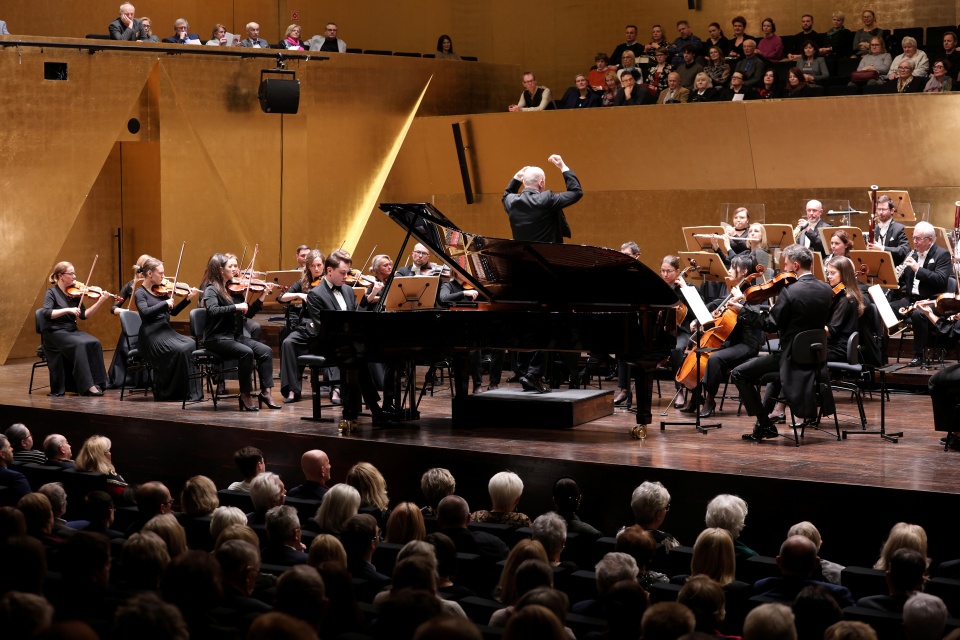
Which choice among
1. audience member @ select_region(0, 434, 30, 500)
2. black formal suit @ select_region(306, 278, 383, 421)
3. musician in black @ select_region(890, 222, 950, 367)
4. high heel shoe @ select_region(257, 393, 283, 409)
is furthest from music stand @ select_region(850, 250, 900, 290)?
audience member @ select_region(0, 434, 30, 500)

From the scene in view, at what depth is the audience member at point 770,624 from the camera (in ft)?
11.1

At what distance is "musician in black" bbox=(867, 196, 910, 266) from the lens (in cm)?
1064

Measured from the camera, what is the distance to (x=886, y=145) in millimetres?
12398

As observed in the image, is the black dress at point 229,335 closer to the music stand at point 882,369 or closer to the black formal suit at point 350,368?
the black formal suit at point 350,368

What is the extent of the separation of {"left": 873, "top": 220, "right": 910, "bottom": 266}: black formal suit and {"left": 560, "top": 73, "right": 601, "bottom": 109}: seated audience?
14.4 ft

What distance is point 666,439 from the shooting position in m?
7.61

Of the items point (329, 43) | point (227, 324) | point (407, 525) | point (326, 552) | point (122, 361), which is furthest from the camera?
point (329, 43)

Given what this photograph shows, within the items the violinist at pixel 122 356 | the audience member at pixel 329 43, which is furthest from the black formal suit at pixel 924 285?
the audience member at pixel 329 43

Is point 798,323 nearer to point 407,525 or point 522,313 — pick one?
point 522,313

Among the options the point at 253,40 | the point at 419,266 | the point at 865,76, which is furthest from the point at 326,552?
the point at 253,40

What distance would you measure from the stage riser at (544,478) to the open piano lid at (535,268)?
1036 mm

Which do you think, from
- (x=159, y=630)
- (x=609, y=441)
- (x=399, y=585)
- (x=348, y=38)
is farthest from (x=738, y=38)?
(x=159, y=630)

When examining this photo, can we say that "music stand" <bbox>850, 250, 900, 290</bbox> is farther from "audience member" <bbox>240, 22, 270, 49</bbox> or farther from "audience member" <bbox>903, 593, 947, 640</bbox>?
"audience member" <bbox>240, 22, 270, 49</bbox>

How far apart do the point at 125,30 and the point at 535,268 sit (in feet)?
24.9
